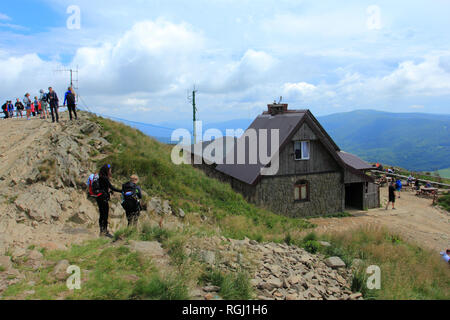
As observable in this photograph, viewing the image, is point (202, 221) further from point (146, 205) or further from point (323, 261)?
point (323, 261)

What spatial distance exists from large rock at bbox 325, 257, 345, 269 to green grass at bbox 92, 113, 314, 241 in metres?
2.58

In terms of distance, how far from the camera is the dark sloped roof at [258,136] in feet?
69.0

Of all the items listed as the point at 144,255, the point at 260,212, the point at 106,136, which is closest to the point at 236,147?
the point at 260,212

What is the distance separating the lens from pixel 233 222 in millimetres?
14070

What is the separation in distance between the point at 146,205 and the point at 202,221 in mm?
2707

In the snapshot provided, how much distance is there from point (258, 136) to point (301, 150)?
3769 mm

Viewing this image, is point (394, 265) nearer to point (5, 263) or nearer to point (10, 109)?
point (5, 263)

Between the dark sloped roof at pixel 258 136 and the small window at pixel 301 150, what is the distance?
131 centimetres

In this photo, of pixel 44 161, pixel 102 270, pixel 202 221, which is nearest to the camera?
pixel 102 270

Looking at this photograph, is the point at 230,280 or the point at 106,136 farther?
the point at 106,136

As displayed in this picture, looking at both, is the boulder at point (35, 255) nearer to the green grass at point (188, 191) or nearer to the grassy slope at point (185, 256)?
the grassy slope at point (185, 256)

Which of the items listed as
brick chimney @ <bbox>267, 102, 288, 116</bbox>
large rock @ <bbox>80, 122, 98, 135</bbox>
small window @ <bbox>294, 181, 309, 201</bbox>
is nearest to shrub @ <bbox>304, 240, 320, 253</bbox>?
small window @ <bbox>294, 181, 309, 201</bbox>

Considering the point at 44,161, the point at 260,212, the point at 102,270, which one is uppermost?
the point at 44,161
